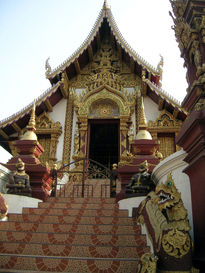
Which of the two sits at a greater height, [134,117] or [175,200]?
[134,117]

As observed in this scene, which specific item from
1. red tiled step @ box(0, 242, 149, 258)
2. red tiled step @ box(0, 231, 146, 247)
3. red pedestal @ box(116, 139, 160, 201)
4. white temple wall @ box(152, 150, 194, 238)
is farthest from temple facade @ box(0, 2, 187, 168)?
red tiled step @ box(0, 242, 149, 258)

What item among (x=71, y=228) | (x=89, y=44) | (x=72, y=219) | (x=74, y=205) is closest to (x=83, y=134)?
(x=89, y=44)

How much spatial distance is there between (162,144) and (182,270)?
5.97m

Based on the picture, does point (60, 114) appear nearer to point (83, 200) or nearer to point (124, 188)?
point (83, 200)

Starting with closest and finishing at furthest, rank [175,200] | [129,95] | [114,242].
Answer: [175,200]
[114,242]
[129,95]

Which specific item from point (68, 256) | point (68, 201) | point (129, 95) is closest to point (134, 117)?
point (129, 95)

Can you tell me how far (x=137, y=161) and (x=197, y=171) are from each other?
2.36 metres

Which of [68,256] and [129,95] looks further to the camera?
[129,95]

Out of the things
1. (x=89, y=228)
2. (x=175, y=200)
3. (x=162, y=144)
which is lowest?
(x=89, y=228)

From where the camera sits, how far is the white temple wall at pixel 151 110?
8.00 meters

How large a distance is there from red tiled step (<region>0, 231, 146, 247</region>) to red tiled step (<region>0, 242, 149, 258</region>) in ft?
0.46

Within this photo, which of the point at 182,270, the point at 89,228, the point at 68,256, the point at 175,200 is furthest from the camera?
the point at 89,228

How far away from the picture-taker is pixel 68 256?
264cm

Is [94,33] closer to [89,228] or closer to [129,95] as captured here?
[129,95]
